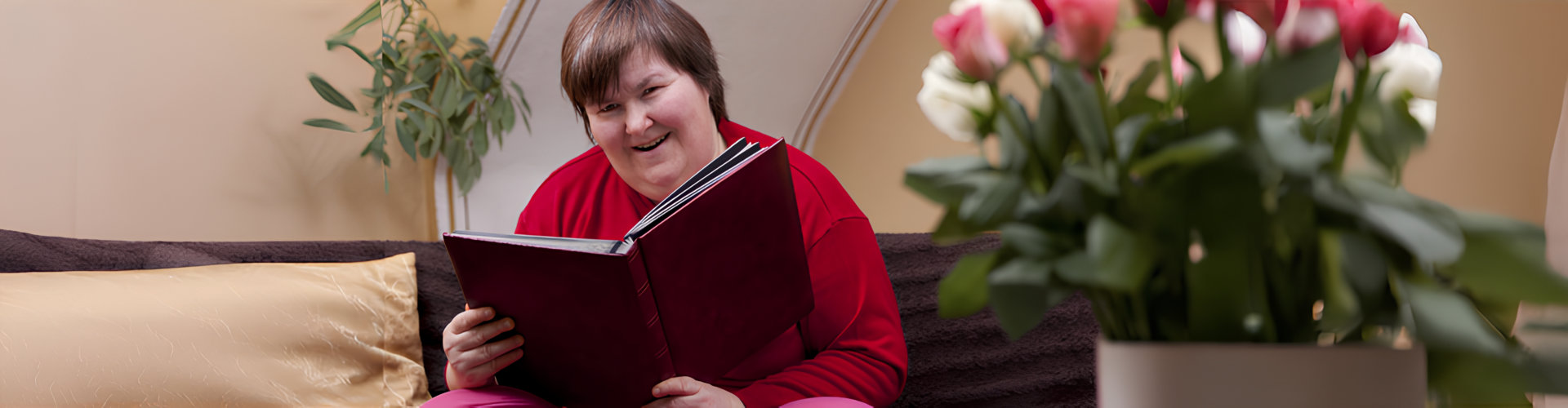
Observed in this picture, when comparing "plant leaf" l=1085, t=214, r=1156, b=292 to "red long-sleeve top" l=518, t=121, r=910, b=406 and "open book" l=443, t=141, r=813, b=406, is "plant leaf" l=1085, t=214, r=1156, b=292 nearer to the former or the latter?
"open book" l=443, t=141, r=813, b=406

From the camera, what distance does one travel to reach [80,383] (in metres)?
1.03

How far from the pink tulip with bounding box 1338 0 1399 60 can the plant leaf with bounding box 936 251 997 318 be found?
17 centimetres

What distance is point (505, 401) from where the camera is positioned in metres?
0.90

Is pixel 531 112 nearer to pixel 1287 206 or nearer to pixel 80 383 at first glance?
pixel 80 383

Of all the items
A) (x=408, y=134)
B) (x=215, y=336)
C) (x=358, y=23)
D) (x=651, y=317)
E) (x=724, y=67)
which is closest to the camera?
(x=651, y=317)

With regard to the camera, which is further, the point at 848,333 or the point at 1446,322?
the point at 848,333

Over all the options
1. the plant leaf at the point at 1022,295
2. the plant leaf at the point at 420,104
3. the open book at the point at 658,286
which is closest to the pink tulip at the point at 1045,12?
the plant leaf at the point at 1022,295

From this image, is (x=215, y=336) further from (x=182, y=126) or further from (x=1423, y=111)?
(x=1423, y=111)

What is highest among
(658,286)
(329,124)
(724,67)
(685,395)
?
(724,67)

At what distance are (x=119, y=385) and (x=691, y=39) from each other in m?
0.81

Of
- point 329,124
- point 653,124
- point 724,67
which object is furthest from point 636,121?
point 724,67

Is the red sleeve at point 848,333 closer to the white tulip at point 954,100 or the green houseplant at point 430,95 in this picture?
the white tulip at point 954,100

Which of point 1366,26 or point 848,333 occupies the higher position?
point 1366,26

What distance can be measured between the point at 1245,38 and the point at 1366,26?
51mm
